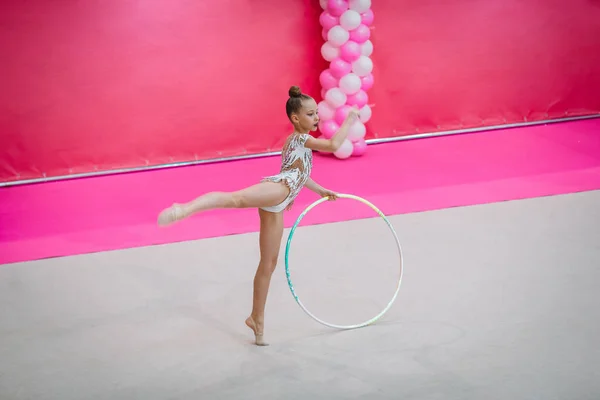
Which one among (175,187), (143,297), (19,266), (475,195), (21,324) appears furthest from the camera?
(175,187)

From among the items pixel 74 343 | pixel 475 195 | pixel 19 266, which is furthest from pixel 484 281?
pixel 19 266

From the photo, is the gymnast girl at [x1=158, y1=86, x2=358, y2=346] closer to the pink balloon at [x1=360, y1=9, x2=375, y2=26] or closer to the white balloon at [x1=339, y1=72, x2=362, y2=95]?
the white balloon at [x1=339, y1=72, x2=362, y2=95]

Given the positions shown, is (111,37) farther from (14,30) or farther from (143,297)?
(143,297)

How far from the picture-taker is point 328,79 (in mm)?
7234

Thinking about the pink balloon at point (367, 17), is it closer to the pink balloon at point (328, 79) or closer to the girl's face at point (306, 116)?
the pink balloon at point (328, 79)

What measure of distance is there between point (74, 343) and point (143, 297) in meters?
0.63

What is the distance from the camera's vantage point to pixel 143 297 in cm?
452

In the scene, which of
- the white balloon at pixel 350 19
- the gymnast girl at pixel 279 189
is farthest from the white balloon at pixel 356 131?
the gymnast girl at pixel 279 189

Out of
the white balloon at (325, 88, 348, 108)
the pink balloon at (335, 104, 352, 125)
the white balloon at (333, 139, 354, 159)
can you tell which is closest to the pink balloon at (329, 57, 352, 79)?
the white balloon at (325, 88, 348, 108)

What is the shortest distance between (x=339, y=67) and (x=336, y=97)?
30 cm

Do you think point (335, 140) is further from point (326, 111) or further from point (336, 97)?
point (326, 111)

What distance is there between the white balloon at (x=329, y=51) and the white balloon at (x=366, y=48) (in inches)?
9.9

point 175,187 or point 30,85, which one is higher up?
point 30,85

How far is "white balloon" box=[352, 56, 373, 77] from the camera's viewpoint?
7133mm
